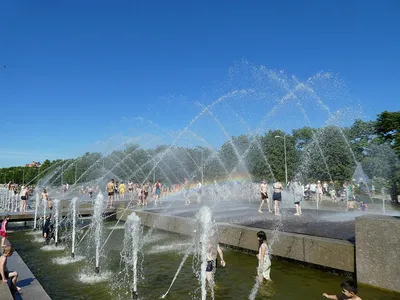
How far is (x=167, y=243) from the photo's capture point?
12016mm

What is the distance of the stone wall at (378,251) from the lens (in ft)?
20.6

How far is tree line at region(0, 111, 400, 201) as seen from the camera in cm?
3359

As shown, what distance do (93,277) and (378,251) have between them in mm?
6745

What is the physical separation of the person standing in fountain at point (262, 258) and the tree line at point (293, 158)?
1136 centimetres

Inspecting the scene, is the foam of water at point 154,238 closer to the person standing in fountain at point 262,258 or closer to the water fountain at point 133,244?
the water fountain at point 133,244

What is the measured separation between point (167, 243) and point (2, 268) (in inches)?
260

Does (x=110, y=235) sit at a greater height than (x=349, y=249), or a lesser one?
lesser

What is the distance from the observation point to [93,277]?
8109mm

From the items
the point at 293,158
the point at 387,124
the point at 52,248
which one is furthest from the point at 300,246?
the point at 293,158

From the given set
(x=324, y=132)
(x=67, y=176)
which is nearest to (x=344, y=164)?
(x=324, y=132)

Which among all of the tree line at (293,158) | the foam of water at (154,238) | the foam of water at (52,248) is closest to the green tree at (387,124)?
the tree line at (293,158)

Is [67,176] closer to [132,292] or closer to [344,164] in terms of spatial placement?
[344,164]

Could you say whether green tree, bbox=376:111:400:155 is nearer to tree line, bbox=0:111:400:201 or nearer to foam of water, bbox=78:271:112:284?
tree line, bbox=0:111:400:201

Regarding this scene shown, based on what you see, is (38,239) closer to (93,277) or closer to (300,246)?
(93,277)
